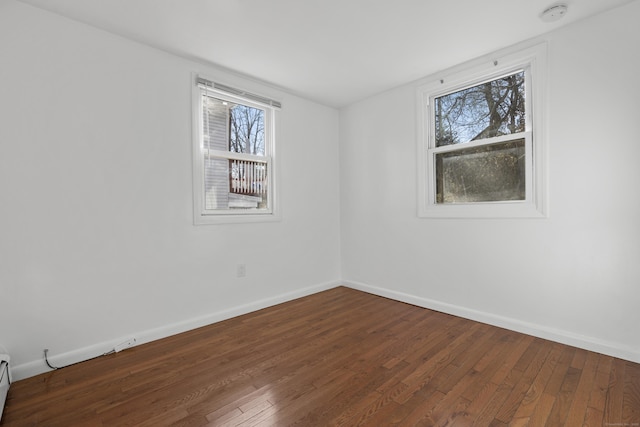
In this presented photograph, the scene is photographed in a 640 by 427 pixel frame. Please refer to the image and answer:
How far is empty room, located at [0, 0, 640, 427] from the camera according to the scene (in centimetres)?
176

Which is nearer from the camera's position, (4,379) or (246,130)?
(4,379)

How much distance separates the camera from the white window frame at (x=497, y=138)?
236 centimetres

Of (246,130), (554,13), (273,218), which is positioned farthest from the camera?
(273,218)

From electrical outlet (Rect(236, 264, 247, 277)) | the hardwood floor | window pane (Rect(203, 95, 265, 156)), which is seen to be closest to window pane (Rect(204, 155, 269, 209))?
window pane (Rect(203, 95, 265, 156))

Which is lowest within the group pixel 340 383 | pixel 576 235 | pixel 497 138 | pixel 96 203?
pixel 340 383

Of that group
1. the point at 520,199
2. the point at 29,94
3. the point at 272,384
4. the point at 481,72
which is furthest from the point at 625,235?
the point at 29,94

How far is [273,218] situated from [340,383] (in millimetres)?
1903

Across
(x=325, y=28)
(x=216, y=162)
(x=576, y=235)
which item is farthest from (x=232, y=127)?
(x=576, y=235)

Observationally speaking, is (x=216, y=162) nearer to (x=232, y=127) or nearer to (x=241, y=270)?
(x=232, y=127)

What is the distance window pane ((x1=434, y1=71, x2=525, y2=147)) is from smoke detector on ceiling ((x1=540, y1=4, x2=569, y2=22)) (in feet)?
1.54

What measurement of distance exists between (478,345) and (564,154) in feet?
5.31

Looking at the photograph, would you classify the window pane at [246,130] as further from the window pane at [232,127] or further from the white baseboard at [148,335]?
the white baseboard at [148,335]

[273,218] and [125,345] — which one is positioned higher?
[273,218]

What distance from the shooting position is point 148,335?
7.85 feet
